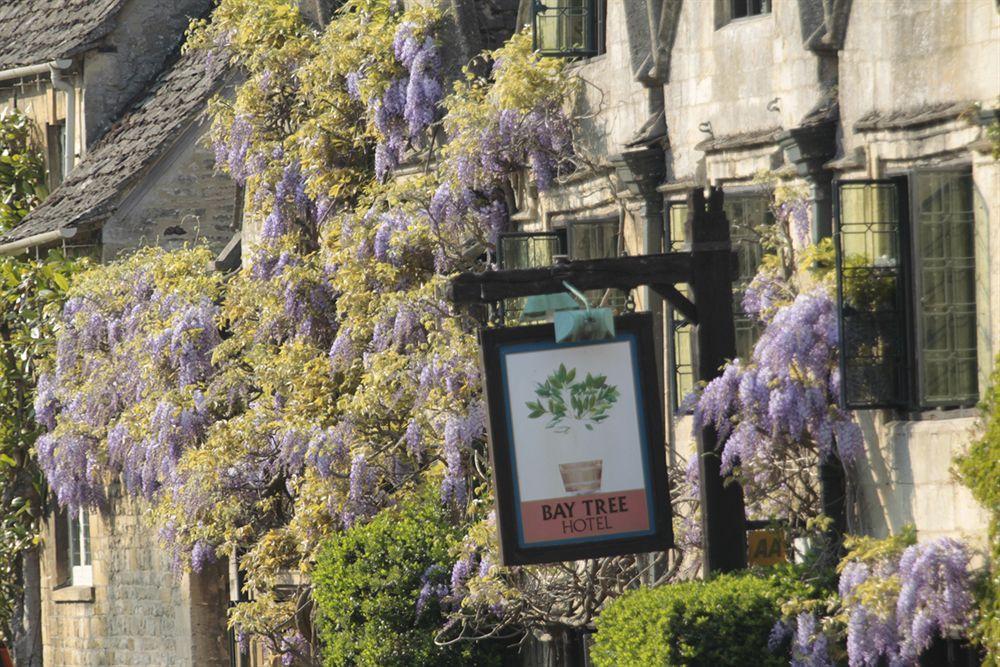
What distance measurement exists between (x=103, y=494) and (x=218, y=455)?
210 inches

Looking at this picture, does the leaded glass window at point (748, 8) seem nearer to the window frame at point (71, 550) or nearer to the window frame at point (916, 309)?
the window frame at point (916, 309)

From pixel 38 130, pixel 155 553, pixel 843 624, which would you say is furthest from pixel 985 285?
pixel 38 130

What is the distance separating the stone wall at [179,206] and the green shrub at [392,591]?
915 cm

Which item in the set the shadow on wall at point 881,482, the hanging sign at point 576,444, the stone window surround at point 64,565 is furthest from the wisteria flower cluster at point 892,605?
the stone window surround at point 64,565

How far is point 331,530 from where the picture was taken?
21047mm

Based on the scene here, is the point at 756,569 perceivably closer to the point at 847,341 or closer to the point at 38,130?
the point at 847,341

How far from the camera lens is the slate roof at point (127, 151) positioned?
2833 cm

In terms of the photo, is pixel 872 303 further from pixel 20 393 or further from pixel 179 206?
pixel 20 393

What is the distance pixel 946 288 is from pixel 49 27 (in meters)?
20.3

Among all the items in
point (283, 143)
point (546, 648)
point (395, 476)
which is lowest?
point (546, 648)

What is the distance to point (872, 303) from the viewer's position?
14148 mm

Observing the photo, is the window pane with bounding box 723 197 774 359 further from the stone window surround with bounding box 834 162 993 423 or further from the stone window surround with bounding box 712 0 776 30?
the stone window surround with bounding box 834 162 993 423

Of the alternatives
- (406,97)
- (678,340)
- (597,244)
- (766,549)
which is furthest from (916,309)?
(406,97)

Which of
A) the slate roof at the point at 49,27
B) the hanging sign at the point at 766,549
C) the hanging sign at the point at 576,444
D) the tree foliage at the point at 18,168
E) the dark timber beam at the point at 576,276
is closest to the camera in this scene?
the dark timber beam at the point at 576,276
